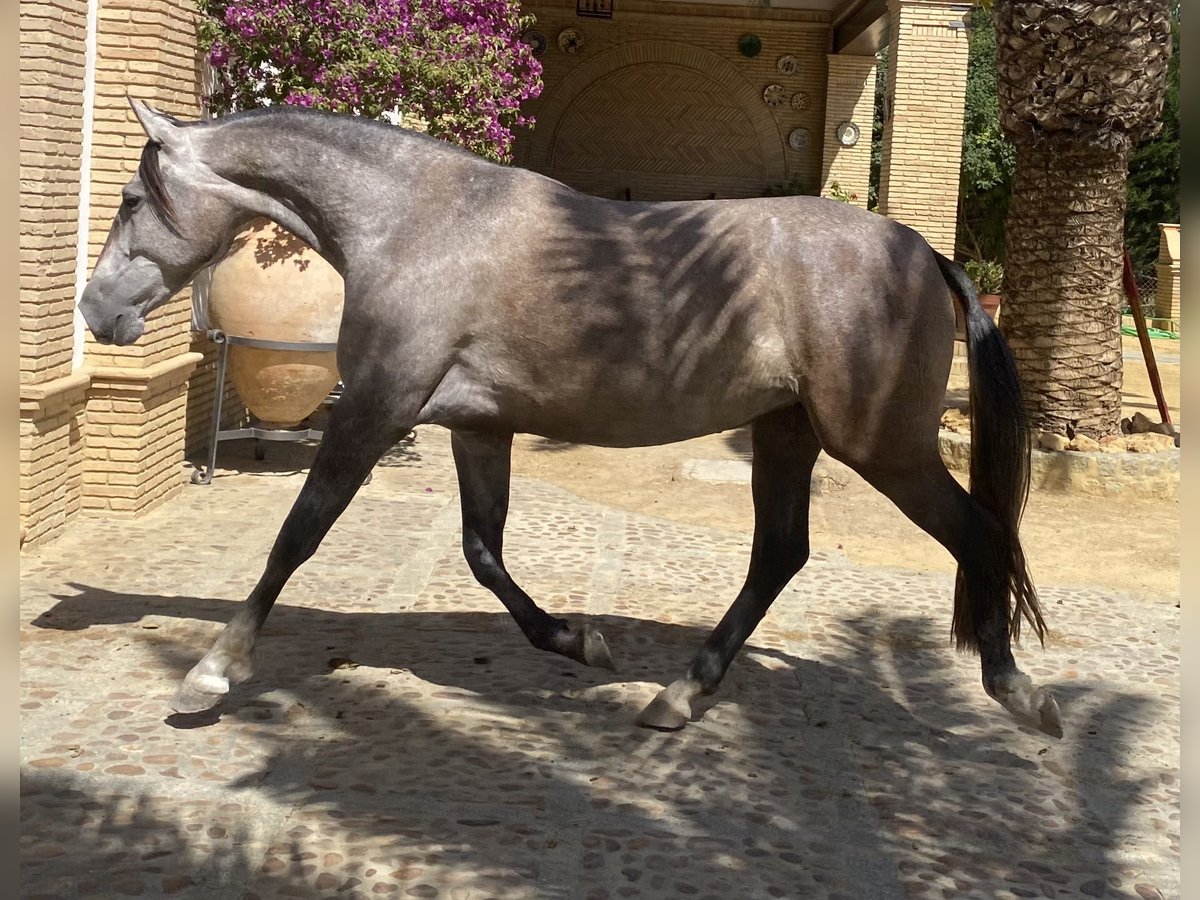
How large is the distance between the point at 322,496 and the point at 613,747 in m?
1.23

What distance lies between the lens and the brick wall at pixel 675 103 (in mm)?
22312

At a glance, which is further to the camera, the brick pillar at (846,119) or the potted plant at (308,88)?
the brick pillar at (846,119)

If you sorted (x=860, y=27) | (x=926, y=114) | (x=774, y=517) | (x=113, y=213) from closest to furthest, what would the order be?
(x=774, y=517), (x=113, y=213), (x=926, y=114), (x=860, y=27)

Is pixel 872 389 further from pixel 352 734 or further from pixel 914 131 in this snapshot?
pixel 914 131

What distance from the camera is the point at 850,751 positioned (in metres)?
4.35

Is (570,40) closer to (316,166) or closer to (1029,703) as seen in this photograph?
(316,166)

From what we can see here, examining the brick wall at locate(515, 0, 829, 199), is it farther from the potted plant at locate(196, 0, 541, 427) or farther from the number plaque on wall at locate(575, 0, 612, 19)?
the potted plant at locate(196, 0, 541, 427)

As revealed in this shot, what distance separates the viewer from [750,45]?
22172 millimetres

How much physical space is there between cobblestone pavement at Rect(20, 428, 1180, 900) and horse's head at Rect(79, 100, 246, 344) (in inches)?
51.5

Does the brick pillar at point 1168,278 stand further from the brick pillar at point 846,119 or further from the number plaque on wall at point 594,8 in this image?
the number plaque on wall at point 594,8

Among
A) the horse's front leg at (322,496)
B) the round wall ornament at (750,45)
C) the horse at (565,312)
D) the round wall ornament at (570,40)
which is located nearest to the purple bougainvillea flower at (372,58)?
the horse at (565,312)

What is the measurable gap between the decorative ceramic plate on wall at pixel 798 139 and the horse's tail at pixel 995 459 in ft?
62.0

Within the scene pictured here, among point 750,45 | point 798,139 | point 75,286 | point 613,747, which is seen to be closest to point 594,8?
point 750,45

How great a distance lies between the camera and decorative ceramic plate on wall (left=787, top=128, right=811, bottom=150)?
22594 millimetres
